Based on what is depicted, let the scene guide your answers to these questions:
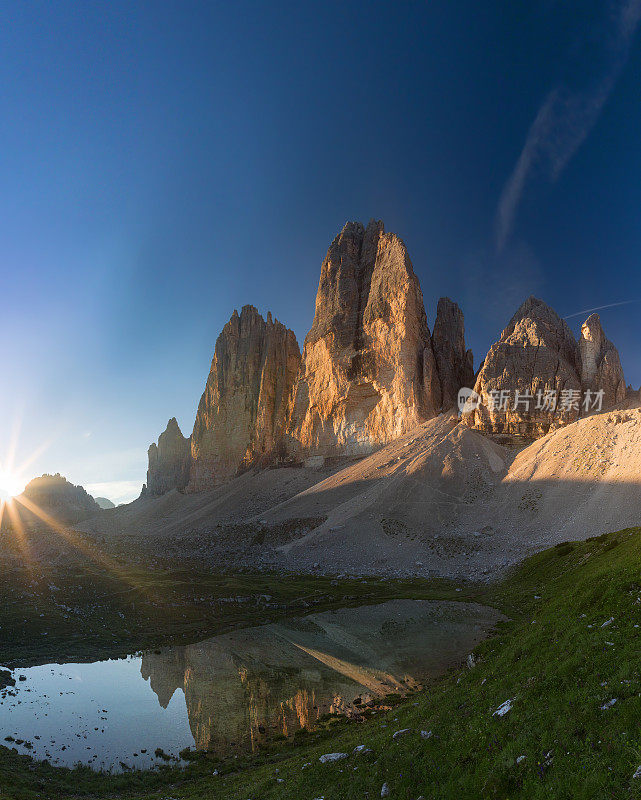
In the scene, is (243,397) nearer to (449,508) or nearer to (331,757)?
(449,508)

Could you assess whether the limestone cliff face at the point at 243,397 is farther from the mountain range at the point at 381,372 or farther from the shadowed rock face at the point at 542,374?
the shadowed rock face at the point at 542,374

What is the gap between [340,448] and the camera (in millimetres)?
114938

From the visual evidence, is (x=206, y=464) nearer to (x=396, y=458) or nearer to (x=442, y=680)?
(x=396, y=458)

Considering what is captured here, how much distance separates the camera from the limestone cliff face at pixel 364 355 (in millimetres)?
104188

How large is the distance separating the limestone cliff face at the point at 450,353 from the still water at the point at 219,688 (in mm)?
79511

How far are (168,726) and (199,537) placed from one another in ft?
252

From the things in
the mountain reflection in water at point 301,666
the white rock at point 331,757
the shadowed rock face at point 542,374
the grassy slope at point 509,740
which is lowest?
the mountain reflection in water at point 301,666

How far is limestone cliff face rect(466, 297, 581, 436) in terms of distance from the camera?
86.3m

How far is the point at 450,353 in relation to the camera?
112438 mm

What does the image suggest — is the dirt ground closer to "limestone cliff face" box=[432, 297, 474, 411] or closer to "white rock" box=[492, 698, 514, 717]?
"limestone cliff face" box=[432, 297, 474, 411]

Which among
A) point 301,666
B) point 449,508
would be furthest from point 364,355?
point 301,666

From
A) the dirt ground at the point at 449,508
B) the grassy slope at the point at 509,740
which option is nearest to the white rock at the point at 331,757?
the grassy slope at the point at 509,740

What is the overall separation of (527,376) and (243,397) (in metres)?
101

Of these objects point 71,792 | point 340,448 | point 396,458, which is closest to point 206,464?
point 340,448
